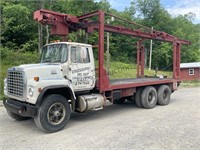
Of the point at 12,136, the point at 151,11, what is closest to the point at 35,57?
the point at 12,136

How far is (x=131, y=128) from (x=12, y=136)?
3.22 m

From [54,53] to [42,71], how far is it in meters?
1.12

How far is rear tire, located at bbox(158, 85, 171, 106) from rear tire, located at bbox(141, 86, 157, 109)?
1.40 ft

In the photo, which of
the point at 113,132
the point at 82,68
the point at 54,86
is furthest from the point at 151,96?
the point at 54,86

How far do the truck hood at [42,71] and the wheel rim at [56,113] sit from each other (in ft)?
2.63

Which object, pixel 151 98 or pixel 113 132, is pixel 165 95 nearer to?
pixel 151 98

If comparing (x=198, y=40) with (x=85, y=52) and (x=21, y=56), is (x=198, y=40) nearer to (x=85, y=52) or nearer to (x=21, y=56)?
(x=21, y=56)

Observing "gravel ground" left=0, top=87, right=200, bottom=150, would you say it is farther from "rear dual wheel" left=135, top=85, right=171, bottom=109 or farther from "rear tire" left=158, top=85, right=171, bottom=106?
"rear tire" left=158, top=85, right=171, bottom=106

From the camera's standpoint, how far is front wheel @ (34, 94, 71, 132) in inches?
241

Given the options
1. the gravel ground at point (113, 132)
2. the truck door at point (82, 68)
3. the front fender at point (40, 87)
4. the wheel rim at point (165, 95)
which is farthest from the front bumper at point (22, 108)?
the wheel rim at point (165, 95)

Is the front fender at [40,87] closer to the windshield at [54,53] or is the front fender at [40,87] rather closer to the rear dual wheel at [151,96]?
the windshield at [54,53]

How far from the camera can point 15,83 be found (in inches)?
258

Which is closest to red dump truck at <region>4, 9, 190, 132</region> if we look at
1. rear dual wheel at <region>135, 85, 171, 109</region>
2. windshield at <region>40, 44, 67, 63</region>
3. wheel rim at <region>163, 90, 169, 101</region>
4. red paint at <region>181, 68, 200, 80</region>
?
windshield at <region>40, 44, 67, 63</region>

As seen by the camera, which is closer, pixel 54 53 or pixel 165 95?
pixel 54 53
